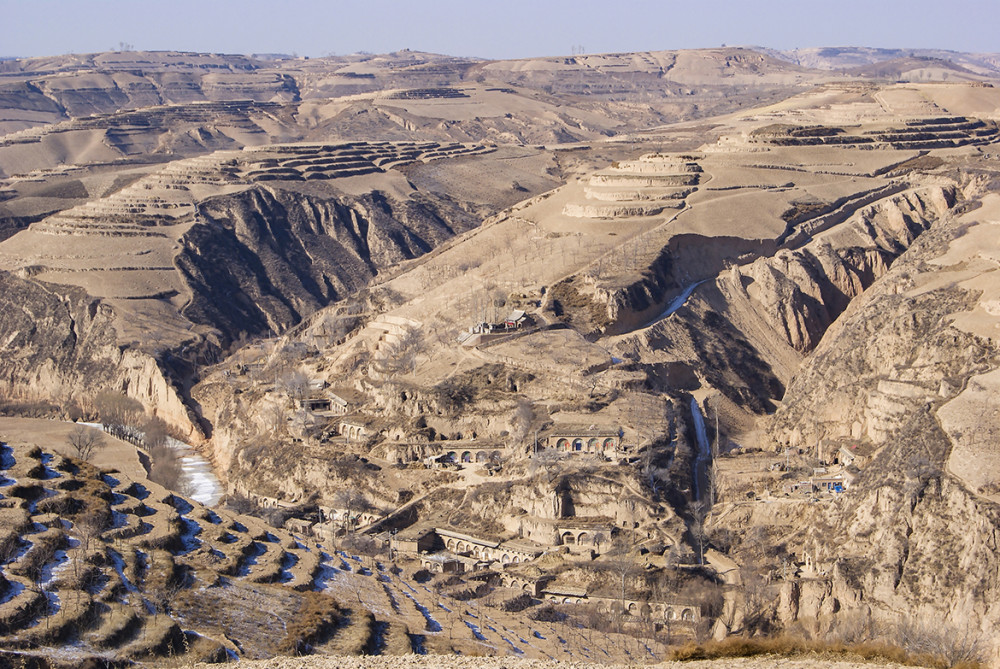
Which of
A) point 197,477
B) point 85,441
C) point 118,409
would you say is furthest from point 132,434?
point 197,477

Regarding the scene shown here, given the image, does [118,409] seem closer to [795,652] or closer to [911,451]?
[911,451]

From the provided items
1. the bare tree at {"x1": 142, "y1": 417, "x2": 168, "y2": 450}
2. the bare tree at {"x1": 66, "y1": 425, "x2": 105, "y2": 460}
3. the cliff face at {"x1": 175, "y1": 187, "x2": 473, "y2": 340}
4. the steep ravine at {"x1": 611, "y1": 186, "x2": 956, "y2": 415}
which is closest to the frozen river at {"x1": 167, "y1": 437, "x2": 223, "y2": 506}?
the bare tree at {"x1": 142, "y1": 417, "x2": 168, "y2": 450}

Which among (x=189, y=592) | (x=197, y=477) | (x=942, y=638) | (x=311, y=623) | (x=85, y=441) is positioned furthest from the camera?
(x=197, y=477)

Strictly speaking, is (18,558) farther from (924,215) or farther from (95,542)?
(924,215)

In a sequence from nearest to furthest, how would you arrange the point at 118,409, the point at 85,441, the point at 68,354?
1. the point at 85,441
2. the point at 118,409
3. the point at 68,354

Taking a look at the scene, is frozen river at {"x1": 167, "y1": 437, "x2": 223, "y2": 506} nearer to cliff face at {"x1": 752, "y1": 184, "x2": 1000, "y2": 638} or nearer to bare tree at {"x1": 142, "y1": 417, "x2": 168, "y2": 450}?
bare tree at {"x1": 142, "y1": 417, "x2": 168, "y2": 450}

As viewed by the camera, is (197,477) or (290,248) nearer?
(197,477)

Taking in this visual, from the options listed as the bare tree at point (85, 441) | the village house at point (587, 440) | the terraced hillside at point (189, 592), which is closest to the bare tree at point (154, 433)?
the bare tree at point (85, 441)

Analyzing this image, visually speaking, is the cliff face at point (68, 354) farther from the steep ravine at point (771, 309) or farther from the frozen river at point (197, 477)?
the steep ravine at point (771, 309)

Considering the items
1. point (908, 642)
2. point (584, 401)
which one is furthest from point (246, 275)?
point (908, 642)
